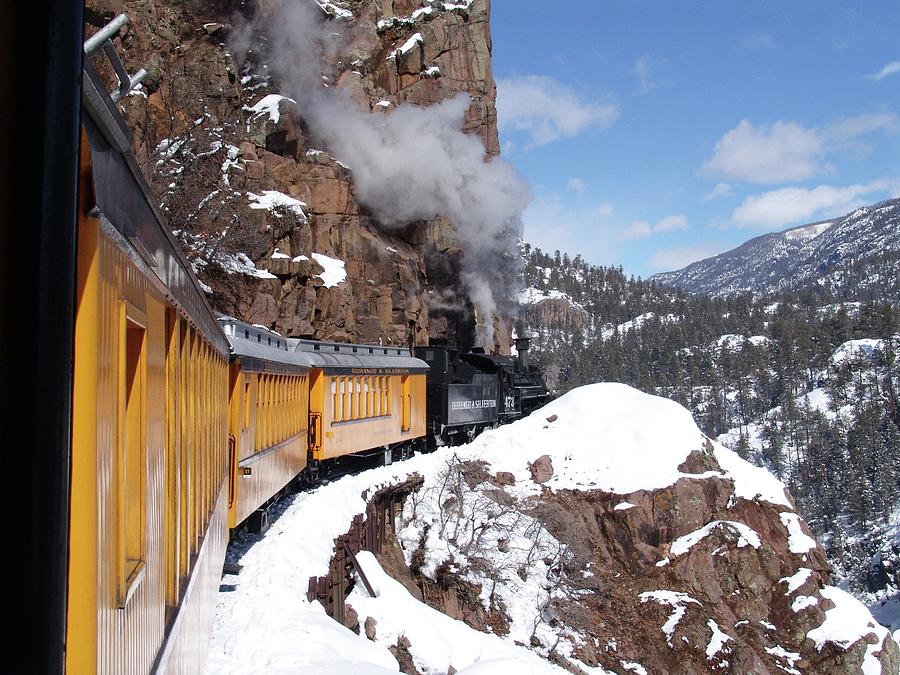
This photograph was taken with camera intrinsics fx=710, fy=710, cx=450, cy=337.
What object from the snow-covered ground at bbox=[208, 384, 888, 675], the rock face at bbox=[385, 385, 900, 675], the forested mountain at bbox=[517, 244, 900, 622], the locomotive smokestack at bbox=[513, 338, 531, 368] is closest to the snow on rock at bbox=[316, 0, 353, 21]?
the locomotive smokestack at bbox=[513, 338, 531, 368]

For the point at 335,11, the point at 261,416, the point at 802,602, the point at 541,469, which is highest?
the point at 335,11

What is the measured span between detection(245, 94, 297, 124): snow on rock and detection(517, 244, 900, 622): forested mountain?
184 feet

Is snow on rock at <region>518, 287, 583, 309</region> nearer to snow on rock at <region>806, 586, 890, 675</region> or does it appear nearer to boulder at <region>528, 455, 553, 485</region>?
boulder at <region>528, 455, 553, 485</region>

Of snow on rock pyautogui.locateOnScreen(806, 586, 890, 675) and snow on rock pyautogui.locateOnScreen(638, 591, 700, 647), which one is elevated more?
snow on rock pyautogui.locateOnScreen(638, 591, 700, 647)

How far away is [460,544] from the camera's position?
2000cm

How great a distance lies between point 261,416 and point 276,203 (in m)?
19.5

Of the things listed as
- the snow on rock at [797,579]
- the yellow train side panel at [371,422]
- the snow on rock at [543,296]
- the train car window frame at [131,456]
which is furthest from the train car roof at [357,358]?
the snow on rock at [543,296]

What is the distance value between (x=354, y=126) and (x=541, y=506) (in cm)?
1966

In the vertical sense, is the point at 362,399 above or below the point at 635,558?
above

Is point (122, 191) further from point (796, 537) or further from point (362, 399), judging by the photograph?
point (796, 537)

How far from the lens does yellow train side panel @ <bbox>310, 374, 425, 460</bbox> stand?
13.2 meters

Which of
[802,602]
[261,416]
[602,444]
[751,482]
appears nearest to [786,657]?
[802,602]

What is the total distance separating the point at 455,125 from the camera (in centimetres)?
3838

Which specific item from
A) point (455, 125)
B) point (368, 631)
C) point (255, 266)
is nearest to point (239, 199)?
point (255, 266)
